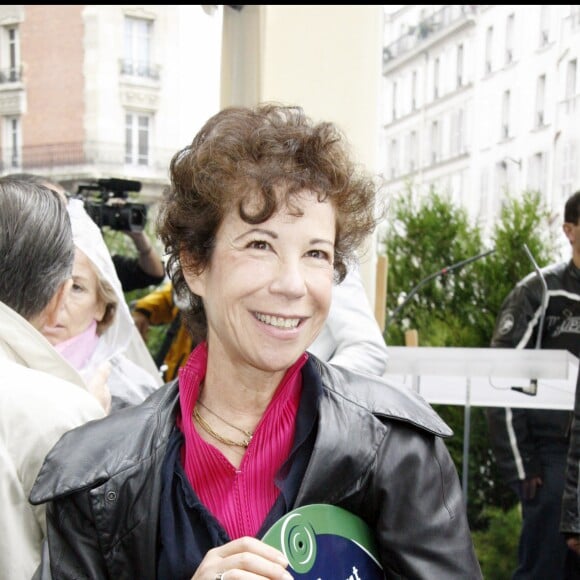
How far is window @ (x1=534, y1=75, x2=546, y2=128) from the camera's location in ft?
45.7

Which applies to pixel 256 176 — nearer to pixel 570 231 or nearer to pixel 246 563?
pixel 246 563

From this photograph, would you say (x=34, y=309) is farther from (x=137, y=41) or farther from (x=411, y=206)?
(x=137, y=41)

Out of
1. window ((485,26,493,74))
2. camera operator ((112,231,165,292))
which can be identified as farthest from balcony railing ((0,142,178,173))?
camera operator ((112,231,165,292))

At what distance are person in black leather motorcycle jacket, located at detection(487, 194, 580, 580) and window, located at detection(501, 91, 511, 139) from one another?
37.9 feet

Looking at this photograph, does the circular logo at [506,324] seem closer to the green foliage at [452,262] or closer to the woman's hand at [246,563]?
the green foliage at [452,262]

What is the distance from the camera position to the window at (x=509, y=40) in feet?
48.1

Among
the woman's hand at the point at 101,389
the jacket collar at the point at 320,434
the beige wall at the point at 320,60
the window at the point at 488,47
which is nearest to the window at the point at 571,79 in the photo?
the window at the point at 488,47

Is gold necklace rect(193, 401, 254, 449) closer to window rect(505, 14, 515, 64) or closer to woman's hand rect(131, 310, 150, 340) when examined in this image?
woman's hand rect(131, 310, 150, 340)

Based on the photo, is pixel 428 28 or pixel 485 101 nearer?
pixel 485 101

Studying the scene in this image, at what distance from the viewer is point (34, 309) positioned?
184 centimetres

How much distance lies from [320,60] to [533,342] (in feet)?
4.81

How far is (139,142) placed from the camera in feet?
65.9

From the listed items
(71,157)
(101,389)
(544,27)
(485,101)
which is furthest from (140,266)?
(71,157)

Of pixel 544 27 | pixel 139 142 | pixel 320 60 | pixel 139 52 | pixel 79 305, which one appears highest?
pixel 139 52
